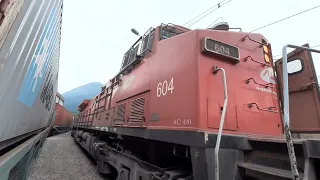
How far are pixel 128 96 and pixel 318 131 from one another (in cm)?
324

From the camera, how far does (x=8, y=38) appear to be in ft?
3.88

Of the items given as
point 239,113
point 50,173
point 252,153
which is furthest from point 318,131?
point 50,173

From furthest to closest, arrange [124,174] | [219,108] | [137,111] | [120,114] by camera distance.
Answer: [120,114] < [124,174] < [137,111] < [219,108]

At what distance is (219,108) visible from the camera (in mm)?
2307

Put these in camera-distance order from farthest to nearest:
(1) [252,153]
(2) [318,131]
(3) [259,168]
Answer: (2) [318,131], (1) [252,153], (3) [259,168]

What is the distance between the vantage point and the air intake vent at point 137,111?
332cm

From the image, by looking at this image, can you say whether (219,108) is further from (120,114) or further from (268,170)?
(120,114)

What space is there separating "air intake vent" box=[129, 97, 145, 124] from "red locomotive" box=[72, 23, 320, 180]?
18 mm

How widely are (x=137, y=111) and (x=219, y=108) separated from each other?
1.62 metres

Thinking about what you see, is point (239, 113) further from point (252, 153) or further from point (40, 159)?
point (40, 159)

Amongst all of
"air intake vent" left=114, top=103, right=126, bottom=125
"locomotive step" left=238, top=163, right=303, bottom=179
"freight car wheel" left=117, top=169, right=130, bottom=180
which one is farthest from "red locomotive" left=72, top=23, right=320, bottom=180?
"air intake vent" left=114, top=103, right=126, bottom=125

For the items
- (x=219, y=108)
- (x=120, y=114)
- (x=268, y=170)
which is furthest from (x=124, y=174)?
(x=268, y=170)

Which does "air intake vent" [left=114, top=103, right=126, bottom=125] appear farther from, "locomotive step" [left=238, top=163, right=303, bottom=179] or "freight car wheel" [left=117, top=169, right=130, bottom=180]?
"locomotive step" [left=238, top=163, right=303, bottom=179]

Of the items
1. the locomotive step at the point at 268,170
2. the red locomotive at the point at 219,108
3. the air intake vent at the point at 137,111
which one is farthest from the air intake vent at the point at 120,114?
the locomotive step at the point at 268,170
